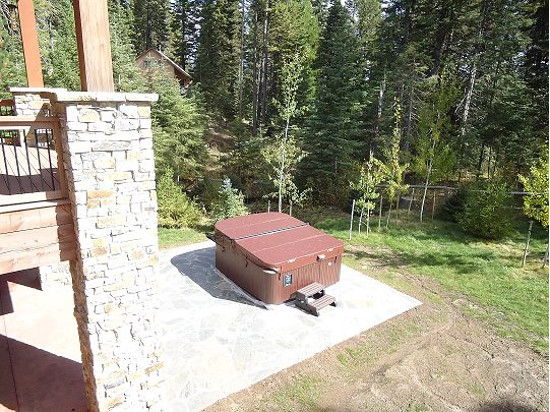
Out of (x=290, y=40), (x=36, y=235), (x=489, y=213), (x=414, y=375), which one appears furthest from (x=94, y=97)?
(x=290, y=40)

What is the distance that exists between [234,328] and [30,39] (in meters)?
6.26

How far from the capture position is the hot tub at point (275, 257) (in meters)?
7.56

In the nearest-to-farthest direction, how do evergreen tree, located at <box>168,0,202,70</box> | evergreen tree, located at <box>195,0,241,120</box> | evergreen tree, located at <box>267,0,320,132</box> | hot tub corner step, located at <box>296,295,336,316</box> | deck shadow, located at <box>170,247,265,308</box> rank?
hot tub corner step, located at <box>296,295,336,316</box> < deck shadow, located at <box>170,247,265,308</box> < evergreen tree, located at <box>267,0,320,132</box> < evergreen tree, located at <box>195,0,241,120</box> < evergreen tree, located at <box>168,0,202,70</box>

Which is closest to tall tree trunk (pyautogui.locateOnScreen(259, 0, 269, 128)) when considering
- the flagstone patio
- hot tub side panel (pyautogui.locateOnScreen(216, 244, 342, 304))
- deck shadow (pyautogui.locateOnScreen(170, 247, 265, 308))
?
deck shadow (pyautogui.locateOnScreen(170, 247, 265, 308))

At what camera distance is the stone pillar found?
3471 millimetres

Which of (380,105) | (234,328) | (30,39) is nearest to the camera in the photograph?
(30,39)

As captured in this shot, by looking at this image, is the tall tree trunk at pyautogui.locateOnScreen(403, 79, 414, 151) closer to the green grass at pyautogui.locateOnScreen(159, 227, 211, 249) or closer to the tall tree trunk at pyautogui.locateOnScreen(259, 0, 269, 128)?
the tall tree trunk at pyautogui.locateOnScreen(259, 0, 269, 128)

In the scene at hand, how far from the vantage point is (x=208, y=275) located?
29.5 feet

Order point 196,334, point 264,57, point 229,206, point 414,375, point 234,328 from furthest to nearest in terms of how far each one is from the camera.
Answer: point 264,57 → point 229,206 → point 234,328 → point 196,334 → point 414,375

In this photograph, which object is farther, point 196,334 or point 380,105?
point 380,105

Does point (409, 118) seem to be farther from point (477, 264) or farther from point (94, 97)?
point (94, 97)

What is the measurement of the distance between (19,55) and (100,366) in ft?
45.4

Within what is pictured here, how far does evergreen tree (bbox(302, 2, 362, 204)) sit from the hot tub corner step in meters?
8.17

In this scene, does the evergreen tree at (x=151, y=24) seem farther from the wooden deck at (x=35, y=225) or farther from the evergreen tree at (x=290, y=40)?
the wooden deck at (x=35, y=225)
